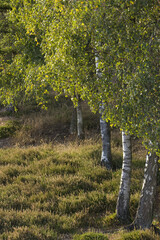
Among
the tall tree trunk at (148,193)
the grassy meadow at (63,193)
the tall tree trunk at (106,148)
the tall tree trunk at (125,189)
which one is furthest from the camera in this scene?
the tall tree trunk at (106,148)

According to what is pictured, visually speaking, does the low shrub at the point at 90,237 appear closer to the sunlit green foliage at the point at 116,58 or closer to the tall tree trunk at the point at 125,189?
the tall tree trunk at the point at 125,189

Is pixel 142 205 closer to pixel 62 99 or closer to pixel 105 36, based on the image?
pixel 105 36

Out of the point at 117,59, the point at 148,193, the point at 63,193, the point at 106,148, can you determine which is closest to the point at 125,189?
the point at 148,193

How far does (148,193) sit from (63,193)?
120 inches

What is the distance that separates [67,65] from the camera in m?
6.67

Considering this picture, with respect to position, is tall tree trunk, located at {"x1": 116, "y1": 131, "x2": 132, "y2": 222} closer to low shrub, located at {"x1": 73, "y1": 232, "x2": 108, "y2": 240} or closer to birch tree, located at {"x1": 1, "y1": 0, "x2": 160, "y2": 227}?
low shrub, located at {"x1": 73, "y1": 232, "x2": 108, "y2": 240}

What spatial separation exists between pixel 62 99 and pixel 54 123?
14.6ft

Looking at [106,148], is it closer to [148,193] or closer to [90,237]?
[148,193]

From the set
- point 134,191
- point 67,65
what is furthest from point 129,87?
point 134,191

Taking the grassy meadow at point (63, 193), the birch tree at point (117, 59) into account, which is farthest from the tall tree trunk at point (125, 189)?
the birch tree at point (117, 59)

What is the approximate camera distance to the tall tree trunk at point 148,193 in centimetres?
706

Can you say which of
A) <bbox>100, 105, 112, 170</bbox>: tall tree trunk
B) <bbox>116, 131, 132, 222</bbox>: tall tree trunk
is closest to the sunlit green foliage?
<bbox>116, 131, 132, 222</bbox>: tall tree trunk

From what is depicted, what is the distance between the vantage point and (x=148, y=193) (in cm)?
719

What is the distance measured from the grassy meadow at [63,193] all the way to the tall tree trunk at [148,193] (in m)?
0.39
